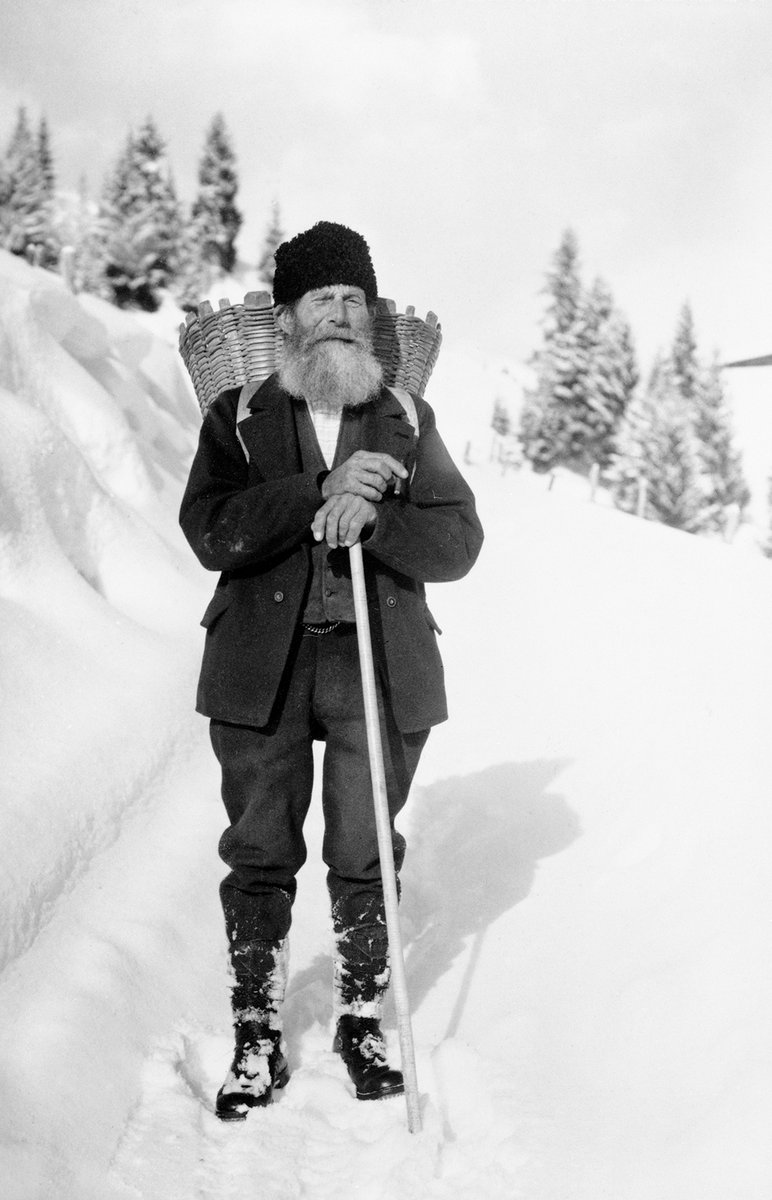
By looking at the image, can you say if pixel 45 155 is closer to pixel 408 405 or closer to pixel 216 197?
pixel 216 197

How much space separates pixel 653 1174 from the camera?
2049 mm

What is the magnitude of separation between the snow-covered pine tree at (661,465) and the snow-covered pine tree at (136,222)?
70.4ft

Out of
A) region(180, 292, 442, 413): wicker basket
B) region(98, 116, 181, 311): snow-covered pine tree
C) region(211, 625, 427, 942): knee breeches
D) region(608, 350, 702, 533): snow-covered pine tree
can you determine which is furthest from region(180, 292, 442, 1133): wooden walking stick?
region(98, 116, 181, 311): snow-covered pine tree

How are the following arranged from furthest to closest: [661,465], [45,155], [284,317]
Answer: [45,155] < [661,465] < [284,317]

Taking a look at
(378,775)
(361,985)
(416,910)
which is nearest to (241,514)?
(378,775)

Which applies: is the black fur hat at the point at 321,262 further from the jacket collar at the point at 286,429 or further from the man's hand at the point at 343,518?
the man's hand at the point at 343,518

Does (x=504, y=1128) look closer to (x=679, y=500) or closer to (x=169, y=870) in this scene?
(x=169, y=870)

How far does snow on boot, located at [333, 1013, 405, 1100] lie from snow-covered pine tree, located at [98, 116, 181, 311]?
145 ft

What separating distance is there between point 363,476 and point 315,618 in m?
0.42

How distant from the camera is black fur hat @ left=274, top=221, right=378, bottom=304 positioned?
2697 mm

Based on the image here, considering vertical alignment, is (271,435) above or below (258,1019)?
above

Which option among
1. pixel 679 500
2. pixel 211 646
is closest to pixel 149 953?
pixel 211 646

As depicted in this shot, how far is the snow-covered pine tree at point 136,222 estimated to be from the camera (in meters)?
42.1

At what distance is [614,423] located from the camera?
39062 millimetres
